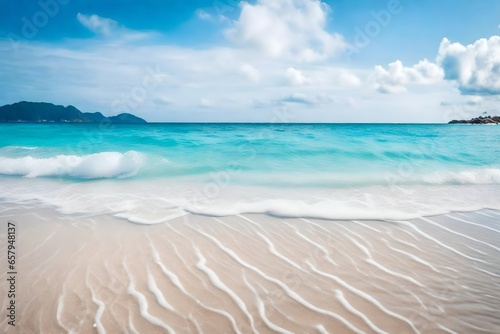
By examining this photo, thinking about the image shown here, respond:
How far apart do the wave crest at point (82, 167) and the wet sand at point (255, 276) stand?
20.2ft

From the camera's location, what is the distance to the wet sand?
3129mm

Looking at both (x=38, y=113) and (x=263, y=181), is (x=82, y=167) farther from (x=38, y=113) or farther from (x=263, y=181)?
(x=38, y=113)

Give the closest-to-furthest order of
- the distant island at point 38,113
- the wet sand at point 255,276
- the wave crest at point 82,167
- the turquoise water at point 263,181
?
the wet sand at point 255,276
the turquoise water at point 263,181
the wave crest at point 82,167
the distant island at point 38,113

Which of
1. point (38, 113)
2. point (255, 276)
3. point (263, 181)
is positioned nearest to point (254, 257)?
point (255, 276)

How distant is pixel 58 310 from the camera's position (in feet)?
10.8

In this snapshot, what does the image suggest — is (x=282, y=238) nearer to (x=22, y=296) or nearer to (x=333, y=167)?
(x=22, y=296)

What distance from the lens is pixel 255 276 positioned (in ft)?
13.3

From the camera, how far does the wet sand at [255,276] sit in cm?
313

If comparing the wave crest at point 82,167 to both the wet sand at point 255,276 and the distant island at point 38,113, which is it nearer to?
the wet sand at point 255,276

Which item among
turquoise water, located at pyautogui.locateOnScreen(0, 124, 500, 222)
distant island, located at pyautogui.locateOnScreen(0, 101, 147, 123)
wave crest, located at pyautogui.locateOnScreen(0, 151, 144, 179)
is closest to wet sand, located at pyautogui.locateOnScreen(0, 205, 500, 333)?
turquoise water, located at pyautogui.locateOnScreen(0, 124, 500, 222)

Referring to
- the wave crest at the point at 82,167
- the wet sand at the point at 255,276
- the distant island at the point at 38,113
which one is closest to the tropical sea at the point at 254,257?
the wet sand at the point at 255,276

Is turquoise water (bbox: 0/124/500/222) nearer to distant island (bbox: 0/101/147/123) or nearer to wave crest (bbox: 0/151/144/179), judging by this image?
wave crest (bbox: 0/151/144/179)

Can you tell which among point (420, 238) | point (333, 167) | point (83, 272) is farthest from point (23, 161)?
point (420, 238)

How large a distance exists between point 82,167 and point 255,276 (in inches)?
458
